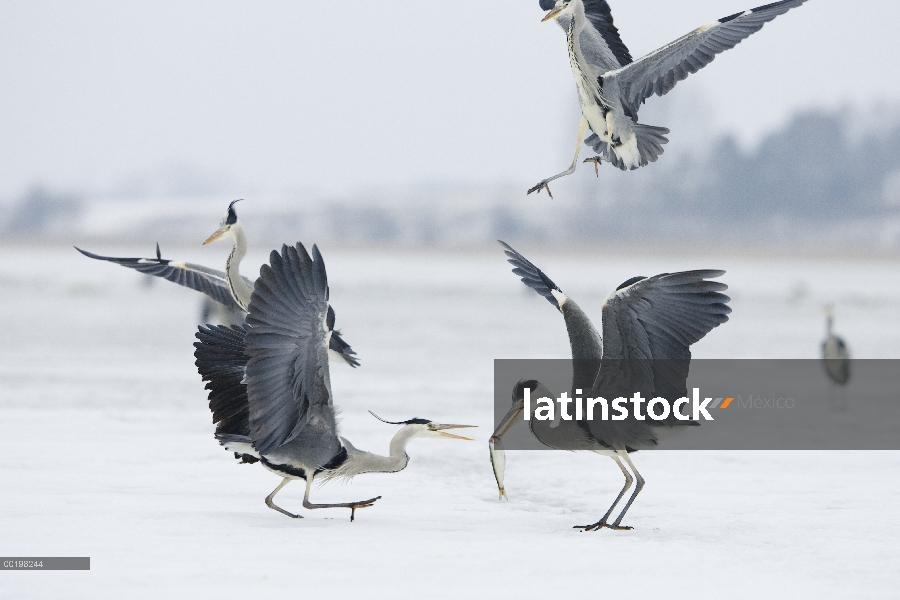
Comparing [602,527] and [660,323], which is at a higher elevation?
[660,323]

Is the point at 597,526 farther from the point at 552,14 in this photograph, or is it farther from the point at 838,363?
the point at 838,363

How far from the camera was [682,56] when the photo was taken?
519 cm

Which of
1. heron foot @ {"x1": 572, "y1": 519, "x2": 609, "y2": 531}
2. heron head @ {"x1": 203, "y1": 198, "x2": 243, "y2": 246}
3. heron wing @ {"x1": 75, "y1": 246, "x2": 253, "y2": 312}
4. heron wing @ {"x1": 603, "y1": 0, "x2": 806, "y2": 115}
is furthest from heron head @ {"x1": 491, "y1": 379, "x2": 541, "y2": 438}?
heron head @ {"x1": 203, "y1": 198, "x2": 243, "y2": 246}

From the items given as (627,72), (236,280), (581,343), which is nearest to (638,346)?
(581,343)

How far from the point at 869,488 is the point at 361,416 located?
3.94 meters

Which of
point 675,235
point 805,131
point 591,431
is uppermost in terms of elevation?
point 805,131

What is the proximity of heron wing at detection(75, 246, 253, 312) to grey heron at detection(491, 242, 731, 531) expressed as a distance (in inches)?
95.6

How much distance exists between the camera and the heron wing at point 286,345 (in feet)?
15.8

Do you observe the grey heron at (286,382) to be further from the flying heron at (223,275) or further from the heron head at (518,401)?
the flying heron at (223,275)

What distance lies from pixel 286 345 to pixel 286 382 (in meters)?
0.20

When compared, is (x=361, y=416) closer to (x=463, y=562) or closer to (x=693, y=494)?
(x=693, y=494)

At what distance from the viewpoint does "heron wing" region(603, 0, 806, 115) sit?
16.5 ft

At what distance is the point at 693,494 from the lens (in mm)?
6488

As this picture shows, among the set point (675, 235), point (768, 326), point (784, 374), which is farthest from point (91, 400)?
point (675, 235)
